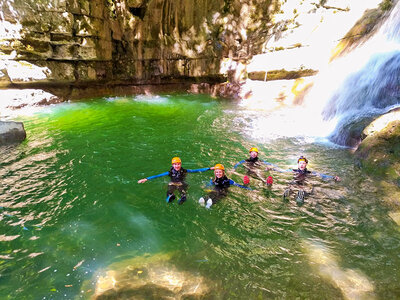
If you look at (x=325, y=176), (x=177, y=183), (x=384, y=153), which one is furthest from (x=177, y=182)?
(x=384, y=153)

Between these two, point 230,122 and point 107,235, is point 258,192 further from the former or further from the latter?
point 230,122

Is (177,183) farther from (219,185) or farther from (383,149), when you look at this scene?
(383,149)

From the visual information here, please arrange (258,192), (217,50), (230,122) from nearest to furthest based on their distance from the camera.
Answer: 1. (258,192)
2. (230,122)
3. (217,50)

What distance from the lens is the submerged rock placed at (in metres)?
3.42

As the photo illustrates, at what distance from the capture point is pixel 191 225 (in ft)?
15.9

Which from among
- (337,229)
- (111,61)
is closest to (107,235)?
(337,229)

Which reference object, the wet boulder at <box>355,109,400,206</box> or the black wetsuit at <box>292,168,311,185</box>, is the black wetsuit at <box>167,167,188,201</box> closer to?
the black wetsuit at <box>292,168,311,185</box>

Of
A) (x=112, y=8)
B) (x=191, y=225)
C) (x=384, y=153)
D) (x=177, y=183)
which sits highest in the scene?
(x=112, y=8)

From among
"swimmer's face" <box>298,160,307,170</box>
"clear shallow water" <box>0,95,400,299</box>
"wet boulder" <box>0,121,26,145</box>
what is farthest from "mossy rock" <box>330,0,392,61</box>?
"wet boulder" <box>0,121,26,145</box>

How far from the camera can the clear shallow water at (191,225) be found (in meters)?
3.67

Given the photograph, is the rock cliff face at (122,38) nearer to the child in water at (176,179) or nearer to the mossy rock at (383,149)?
the child in water at (176,179)

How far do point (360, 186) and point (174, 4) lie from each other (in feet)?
48.0

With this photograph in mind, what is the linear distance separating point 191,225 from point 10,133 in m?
6.97

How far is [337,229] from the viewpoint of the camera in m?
4.72
